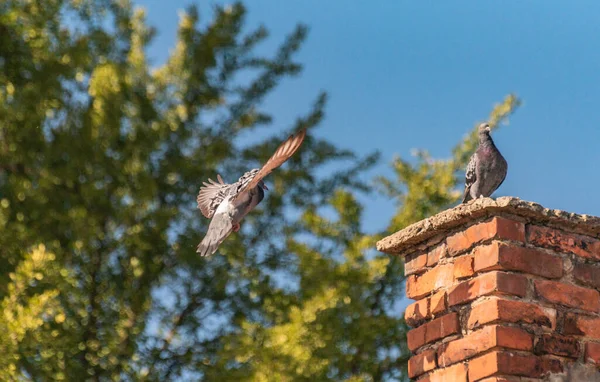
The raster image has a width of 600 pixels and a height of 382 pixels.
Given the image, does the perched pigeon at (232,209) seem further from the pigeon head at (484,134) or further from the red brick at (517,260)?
the red brick at (517,260)

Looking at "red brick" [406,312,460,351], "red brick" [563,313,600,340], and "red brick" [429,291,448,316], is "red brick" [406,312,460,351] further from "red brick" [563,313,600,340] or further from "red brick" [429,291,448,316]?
"red brick" [563,313,600,340]

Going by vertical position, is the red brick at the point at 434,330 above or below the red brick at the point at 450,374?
above

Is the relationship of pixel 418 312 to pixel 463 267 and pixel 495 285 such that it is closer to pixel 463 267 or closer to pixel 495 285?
pixel 463 267

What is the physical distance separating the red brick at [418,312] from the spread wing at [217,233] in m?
1.41

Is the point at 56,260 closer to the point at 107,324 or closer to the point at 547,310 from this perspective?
the point at 107,324

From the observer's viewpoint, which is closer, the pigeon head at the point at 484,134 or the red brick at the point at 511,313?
the red brick at the point at 511,313

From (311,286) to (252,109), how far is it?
2572 millimetres

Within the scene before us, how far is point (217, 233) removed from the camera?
479 cm

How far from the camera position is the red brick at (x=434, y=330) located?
3.24 metres

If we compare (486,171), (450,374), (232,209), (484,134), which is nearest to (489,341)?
(450,374)

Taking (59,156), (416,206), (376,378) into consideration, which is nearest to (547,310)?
(376,378)

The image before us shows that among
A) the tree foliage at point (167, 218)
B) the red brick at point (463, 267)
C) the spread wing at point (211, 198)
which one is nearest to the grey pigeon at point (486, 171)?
the red brick at point (463, 267)

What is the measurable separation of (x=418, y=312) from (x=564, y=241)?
592 mm

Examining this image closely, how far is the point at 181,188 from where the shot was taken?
388 inches
